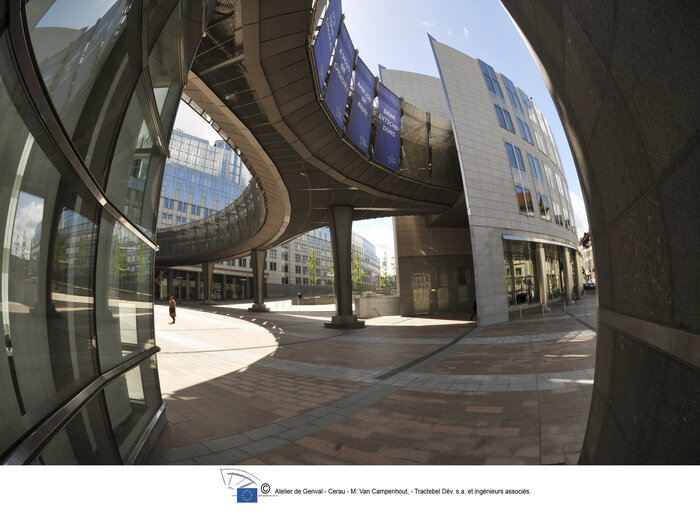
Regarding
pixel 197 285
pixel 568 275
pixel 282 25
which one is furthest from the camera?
pixel 197 285

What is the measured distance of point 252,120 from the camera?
1088 centimetres

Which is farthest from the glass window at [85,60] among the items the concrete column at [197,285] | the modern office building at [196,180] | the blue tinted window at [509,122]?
the concrete column at [197,285]

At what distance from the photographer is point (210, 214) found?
72.4 m

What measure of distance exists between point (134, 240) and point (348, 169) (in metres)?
12.6

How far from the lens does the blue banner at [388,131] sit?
1539cm

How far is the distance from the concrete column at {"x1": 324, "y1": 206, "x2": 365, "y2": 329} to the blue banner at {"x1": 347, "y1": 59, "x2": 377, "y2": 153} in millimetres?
5950

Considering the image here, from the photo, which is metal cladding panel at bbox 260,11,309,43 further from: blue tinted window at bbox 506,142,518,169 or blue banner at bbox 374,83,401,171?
blue tinted window at bbox 506,142,518,169

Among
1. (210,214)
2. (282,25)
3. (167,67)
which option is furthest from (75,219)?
(210,214)

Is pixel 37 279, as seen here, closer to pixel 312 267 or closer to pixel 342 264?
pixel 342 264

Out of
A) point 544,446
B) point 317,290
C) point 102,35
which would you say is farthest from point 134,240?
point 317,290

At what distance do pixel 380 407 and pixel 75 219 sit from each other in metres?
4.04

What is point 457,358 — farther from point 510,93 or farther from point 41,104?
point 510,93

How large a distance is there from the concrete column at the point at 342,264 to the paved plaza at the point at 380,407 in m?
8.67
